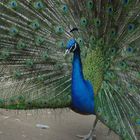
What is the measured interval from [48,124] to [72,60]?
1333mm

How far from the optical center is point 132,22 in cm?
372

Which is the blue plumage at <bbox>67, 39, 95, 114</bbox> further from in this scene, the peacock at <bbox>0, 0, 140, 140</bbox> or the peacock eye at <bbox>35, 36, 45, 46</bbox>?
the peacock eye at <bbox>35, 36, 45, 46</bbox>

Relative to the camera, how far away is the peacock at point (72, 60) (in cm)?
376

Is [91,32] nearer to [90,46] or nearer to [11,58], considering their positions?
[90,46]

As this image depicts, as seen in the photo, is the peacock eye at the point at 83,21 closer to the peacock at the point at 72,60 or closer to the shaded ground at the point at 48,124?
the peacock at the point at 72,60

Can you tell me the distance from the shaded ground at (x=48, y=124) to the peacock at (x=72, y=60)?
0.51m

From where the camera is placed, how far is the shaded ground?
14.7 feet

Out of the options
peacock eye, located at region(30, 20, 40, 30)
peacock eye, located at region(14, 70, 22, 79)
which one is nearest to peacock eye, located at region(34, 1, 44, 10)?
peacock eye, located at region(30, 20, 40, 30)

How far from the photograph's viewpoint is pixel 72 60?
12.3 feet

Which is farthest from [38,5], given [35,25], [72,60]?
[72,60]

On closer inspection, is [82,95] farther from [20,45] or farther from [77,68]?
[20,45]

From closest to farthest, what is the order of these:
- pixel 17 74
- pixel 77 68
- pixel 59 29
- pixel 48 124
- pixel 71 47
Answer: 1. pixel 71 47
2. pixel 77 68
3. pixel 59 29
4. pixel 17 74
5. pixel 48 124

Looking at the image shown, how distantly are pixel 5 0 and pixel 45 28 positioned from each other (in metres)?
0.43

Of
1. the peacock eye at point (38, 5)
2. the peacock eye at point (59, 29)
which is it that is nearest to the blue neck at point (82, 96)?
the peacock eye at point (59, 29)
